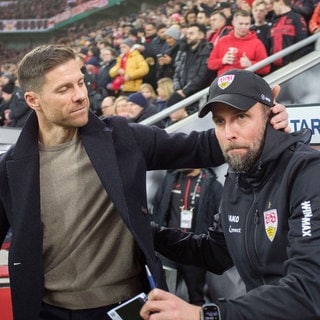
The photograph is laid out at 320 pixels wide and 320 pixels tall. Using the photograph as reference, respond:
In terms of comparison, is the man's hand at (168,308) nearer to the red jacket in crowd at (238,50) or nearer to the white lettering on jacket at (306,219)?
the white lettering on jacket at (306,219)

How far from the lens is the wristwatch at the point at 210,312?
1.27m

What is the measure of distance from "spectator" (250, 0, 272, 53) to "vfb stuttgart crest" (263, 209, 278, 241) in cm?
431

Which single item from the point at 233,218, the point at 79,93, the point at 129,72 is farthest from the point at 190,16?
the point at 233,218

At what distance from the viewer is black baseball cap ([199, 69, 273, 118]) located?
5.20 feet

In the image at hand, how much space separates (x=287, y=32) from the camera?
5.50 m

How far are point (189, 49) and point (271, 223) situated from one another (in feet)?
17.1

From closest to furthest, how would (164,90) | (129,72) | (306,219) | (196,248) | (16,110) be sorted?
(306,219), (196,248), (164,90), (129,72), (16,110)

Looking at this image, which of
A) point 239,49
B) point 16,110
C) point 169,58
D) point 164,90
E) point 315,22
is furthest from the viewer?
point 16,110

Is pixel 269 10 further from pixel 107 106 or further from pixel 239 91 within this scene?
pixel 239 91

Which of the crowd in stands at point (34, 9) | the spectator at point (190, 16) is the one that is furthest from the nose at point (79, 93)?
the crowd in stands at point (34, 9)

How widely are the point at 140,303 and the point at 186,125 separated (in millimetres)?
3536

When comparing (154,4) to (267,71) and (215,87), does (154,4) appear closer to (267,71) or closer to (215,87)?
(267,71)

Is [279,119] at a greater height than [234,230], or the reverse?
[279,119]

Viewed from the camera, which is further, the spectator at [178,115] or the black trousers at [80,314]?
the spectator at [178,115]
